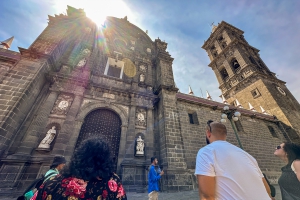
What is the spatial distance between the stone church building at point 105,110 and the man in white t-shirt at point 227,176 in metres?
5.78

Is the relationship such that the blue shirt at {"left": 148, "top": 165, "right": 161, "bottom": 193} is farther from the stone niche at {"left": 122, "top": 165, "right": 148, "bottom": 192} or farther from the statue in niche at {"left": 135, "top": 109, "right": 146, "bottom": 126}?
the statue in niche at {"left": 135, "top": 109, "right": 146, "bottom": 126}

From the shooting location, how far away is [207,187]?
1294mm

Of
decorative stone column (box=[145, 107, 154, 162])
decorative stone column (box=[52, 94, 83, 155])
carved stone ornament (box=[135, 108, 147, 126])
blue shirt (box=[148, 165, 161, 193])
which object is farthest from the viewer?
carved stone ornament (box=[135, 108, 147, 126])

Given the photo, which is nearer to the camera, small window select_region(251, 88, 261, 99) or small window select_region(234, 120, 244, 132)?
small window select_region(234, 120, 244, 132)

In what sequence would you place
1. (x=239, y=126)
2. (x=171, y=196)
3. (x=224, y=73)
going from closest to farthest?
1. (x=171, y=196)
2. (x=239, y=126)
3. (x=224, y=73)

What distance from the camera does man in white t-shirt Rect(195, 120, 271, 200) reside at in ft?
4.13

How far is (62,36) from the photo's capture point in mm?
9195

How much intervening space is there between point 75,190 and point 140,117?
7291 mm

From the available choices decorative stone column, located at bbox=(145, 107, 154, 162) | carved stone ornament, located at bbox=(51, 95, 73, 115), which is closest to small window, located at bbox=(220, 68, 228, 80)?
decorative stone column, located at bbox=(145, 107, 154, 162)

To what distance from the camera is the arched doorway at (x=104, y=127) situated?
7328 mm

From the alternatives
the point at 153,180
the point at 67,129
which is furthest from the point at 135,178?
the point at 67,129

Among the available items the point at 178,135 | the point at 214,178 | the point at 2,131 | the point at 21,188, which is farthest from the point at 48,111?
the point at 214,178

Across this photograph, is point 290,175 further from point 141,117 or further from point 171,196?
point 141,117

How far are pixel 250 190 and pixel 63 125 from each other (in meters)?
7.68
